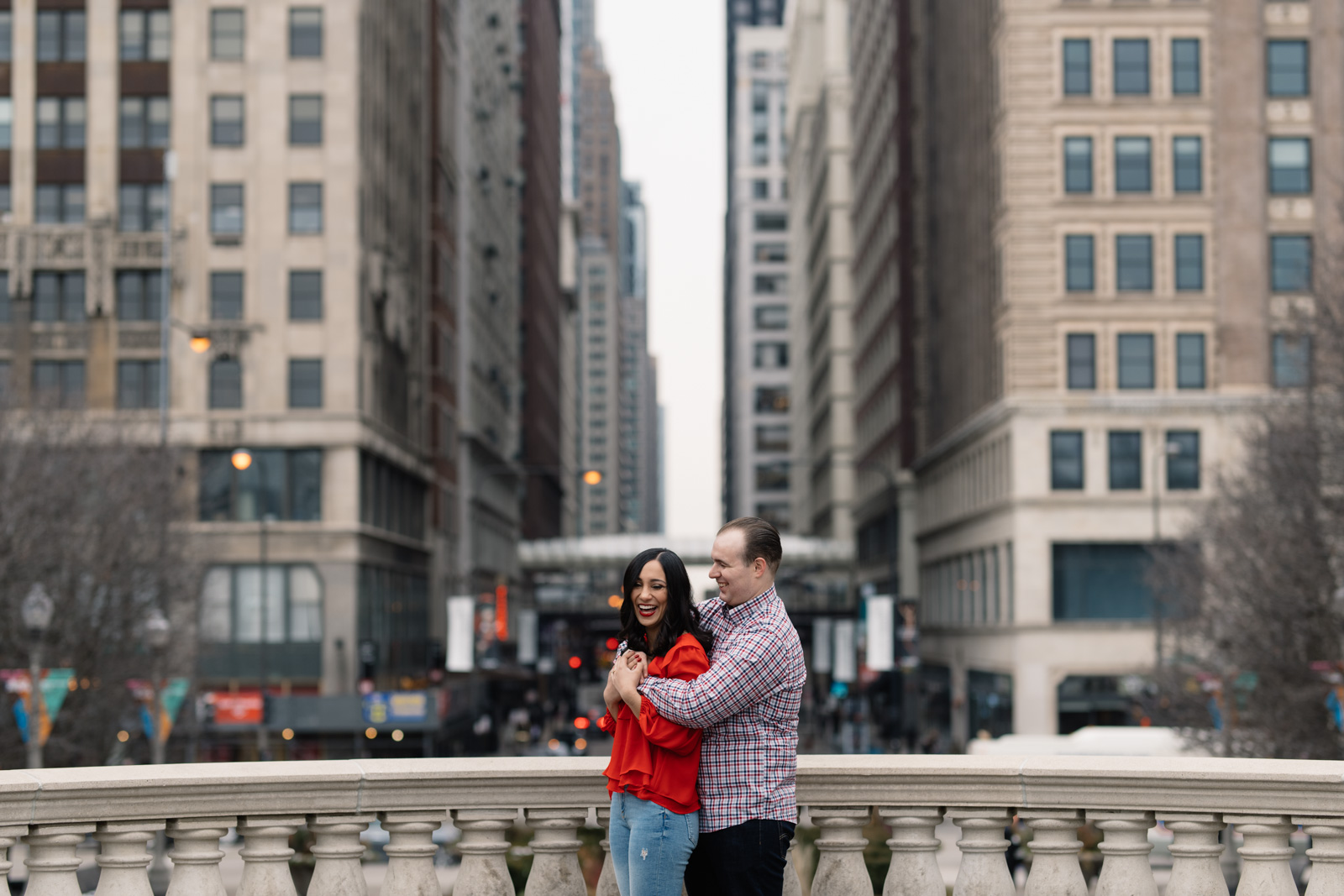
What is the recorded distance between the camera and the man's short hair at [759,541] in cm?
768

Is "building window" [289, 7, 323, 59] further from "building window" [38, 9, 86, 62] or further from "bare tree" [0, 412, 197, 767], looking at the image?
"bare tree" [0, 412, 197, 767]

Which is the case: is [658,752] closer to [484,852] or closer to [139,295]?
[484,852]

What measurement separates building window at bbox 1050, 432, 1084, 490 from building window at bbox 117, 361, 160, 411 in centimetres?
3452

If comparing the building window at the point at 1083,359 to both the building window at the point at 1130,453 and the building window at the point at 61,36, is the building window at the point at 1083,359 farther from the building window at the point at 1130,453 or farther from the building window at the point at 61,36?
the building window at the point at 61,36

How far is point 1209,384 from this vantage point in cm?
6725

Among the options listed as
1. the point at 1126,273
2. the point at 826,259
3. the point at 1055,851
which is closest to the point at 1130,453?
the point at 1126,273

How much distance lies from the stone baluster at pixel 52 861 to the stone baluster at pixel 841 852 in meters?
3.79

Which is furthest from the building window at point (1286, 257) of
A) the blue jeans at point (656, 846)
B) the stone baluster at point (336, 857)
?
the blue jeans at point (656, 846)

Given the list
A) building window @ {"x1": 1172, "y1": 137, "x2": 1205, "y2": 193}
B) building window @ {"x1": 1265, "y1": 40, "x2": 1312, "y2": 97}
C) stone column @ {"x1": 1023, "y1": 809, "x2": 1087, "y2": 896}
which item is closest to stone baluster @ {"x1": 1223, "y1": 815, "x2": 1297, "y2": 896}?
stone column @ {"x1": 1023, "y1": 809, "x2": 1087, "y2": 896}

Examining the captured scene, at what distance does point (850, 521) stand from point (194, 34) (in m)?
86.3

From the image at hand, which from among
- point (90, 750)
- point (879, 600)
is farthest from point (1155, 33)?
point (90, 750)

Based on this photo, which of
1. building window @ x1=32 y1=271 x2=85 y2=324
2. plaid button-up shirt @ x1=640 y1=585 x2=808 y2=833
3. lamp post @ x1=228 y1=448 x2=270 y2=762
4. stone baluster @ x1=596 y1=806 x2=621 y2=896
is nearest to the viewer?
plaid button-up shirt @ x1=640 y1=585 x2=808 y2=833

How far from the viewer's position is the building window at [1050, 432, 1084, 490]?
68.0 m

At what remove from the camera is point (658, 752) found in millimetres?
7605
